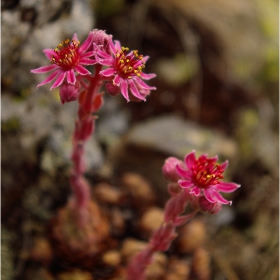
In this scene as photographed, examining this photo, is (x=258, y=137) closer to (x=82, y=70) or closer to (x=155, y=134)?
(x=155, y=134)

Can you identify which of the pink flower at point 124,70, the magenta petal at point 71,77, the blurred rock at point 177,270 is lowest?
the blurred rock at point 177,270

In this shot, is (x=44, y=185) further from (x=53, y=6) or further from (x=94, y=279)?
(x=53, y=6)

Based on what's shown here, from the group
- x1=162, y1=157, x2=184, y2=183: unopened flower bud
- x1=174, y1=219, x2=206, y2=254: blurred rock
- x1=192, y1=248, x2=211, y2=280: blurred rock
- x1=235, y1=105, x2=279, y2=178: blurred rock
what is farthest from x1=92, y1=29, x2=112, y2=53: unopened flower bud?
x1=235, y1=105, x2=279, y2=178: blurred rock

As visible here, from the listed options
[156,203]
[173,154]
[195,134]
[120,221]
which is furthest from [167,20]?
[120,221]

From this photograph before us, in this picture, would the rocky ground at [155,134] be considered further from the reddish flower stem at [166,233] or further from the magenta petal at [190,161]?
the magenta petal at [190,161]

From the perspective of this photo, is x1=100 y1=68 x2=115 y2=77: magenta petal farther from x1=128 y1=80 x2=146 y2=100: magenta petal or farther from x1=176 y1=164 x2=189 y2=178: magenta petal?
x1=176 y1=164 x2=189 y2=178: magenta petal

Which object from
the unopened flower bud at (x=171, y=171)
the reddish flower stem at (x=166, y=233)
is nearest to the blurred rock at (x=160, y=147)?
the reddish flower stem at (x=166, y=233)
